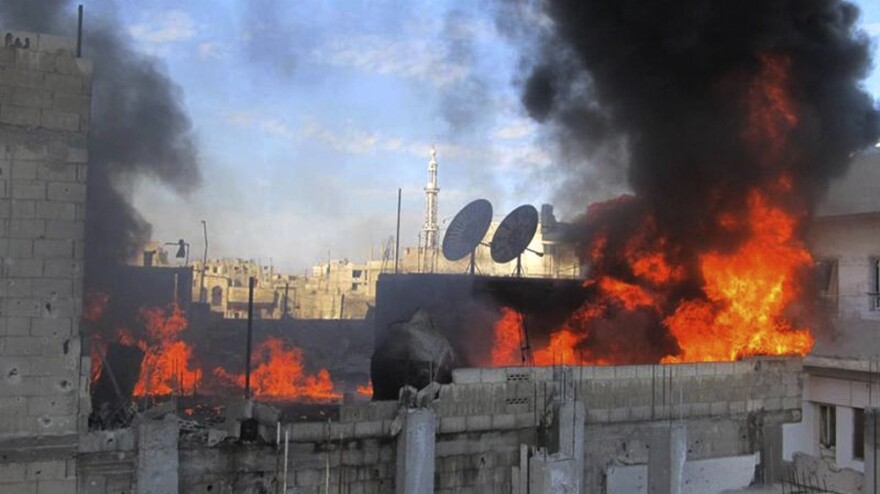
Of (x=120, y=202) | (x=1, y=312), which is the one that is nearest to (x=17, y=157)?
(x=1, y=312)

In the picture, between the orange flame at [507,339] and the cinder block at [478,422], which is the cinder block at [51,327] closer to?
the cinder block at [478,422]

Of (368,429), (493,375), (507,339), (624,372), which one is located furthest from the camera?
(507,339)

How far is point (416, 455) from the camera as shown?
1300 centimetres

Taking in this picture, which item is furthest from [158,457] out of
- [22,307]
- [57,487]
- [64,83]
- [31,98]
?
[64,83]

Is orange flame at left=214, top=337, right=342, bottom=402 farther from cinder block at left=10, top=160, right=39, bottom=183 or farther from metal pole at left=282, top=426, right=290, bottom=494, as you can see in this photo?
cinder block at left=10, top=160, right=39, bottom=183

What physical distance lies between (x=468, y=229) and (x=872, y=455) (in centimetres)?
1298

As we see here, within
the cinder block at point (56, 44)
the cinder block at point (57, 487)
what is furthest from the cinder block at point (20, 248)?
the cinder block at point (57, 487)

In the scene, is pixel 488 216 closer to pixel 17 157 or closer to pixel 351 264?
pixel 17 157

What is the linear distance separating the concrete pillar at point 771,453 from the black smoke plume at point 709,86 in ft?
19.9

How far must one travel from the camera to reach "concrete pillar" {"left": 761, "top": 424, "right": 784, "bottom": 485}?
56.1 ft

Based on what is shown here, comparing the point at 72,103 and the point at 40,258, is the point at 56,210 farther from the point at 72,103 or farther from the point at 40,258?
the point at 72,103

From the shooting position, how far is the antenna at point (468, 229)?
79.5ft

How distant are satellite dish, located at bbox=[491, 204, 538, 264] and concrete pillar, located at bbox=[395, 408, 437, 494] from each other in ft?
38.4

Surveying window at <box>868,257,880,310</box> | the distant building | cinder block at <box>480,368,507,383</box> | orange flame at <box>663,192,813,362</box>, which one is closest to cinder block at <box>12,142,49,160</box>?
cinder block at <box>480,368,507,383</box>
